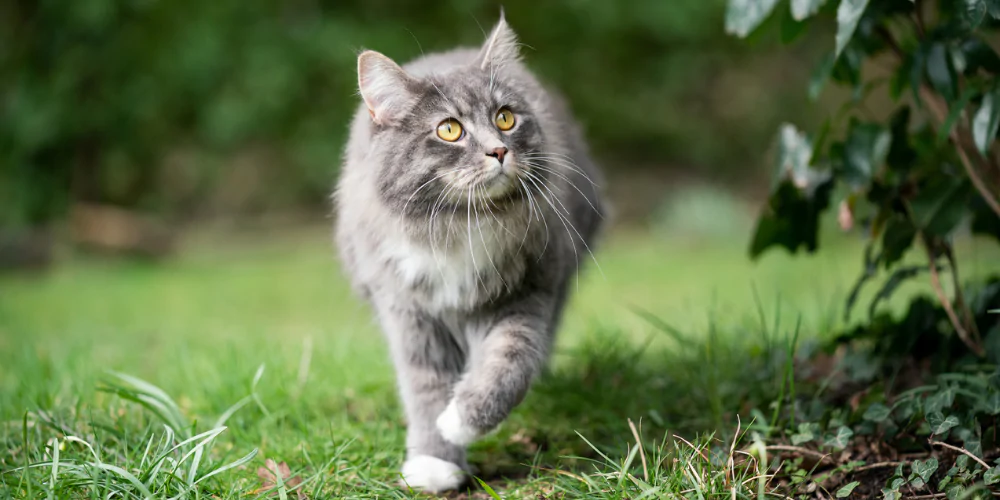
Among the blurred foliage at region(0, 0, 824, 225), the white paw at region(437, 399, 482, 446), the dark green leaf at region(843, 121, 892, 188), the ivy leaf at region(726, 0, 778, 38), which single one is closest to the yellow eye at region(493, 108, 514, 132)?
the ivy leaf at region(726, 0, 778, 38)

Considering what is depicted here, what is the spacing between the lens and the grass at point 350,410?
2.01 m

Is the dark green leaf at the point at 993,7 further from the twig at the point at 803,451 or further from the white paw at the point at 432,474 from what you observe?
the white paw at the point at 432,474

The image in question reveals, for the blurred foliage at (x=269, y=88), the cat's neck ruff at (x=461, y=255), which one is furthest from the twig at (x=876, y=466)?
the blurred foliage at (x=269, y=88)

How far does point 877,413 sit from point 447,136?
1.41 meters

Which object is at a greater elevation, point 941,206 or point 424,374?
point 941,206

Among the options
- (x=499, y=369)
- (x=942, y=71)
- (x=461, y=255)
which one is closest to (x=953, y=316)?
(x=942, y=71)

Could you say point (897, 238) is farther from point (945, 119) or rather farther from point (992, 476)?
point (992, 476)

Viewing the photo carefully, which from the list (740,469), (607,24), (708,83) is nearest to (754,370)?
(740,469)

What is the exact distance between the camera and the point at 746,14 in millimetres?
2303

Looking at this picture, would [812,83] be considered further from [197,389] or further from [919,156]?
[197,389]

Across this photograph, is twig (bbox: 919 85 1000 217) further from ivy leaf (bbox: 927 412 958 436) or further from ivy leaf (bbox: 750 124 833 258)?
ivy leaf (bbox: 927 412 958 436)

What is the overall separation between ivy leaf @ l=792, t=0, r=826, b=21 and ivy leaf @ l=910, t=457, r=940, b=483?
118 cm

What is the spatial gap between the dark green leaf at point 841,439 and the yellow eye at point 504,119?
1.23m

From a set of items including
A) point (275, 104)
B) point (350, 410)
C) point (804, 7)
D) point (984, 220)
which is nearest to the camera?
point (804, 7)
